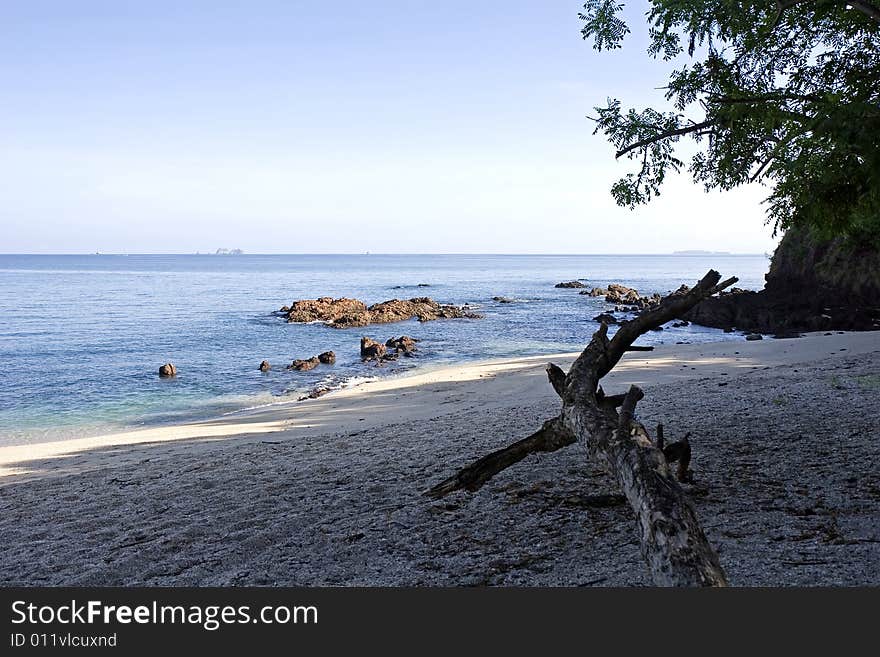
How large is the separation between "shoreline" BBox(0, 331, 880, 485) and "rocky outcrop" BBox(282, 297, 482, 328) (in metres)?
17.5

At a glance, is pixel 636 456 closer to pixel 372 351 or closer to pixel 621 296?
pixel 372 351

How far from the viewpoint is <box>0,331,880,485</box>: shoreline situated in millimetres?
13867

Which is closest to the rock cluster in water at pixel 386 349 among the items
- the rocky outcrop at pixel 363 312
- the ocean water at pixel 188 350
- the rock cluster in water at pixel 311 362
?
the ocean water at pixel 188 350

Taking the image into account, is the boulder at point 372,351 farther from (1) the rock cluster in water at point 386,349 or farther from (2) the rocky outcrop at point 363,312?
(2) the rocky outcrop at point 363,312

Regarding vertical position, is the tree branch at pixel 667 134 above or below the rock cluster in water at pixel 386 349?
above

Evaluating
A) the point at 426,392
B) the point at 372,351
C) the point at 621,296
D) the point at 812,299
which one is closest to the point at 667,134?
the point at 426,392

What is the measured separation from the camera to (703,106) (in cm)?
838

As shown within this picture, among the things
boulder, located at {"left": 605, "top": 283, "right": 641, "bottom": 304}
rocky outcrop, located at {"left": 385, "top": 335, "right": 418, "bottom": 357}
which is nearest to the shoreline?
rocky outcrop, located at {"left": 385, "top": 335, "right": 418, "bottom": 357}

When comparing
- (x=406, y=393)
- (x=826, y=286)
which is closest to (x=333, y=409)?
(x=406, y=393)

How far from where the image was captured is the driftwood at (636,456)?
3.59m

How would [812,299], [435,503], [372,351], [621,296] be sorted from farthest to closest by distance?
[621,296]
[812,299]
[372,351]
[435,503]

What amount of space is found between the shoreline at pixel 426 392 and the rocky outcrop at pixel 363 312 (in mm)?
17484

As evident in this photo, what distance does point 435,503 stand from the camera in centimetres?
685

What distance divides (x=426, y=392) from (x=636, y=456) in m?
14.3
